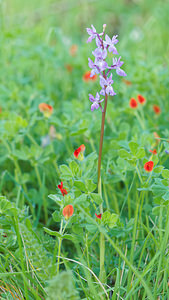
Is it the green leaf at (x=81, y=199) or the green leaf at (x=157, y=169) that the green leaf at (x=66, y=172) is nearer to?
the green leaf at (x=81, y=199)

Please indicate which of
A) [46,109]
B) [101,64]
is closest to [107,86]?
[101,64]

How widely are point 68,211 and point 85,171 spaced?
0.27 meters

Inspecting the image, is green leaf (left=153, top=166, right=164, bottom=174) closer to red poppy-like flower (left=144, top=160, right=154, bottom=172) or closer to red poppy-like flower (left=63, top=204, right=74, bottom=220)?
red poppy-like flower (left=144, top=160, right=154, bottom=172)

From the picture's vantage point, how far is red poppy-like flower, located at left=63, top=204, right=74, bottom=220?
3.76 ft

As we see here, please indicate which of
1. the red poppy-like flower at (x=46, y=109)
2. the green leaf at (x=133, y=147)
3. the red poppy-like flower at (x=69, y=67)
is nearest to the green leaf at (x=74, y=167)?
the green leaf at (x=133, y=147)

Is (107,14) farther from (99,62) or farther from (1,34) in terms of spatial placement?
(99,62)

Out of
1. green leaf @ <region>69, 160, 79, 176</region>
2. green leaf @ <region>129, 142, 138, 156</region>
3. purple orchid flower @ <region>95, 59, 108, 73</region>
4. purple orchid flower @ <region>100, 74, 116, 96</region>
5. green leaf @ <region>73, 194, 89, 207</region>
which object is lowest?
green leaf @ <region>73, 194, 89, 207</region>

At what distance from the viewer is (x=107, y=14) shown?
16.3ft

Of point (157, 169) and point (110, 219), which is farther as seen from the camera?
point (157, 169)

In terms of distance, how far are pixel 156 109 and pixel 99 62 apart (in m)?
1.20

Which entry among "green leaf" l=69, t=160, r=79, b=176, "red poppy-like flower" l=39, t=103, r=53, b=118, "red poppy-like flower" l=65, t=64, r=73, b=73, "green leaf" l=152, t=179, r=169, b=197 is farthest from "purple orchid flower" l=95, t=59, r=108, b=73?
"red poppy-like flower" l=65, t=64, r=73, b=73

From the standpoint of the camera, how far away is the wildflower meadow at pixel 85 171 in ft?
3.74

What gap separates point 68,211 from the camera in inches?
45.2

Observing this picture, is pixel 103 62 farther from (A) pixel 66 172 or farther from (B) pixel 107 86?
(A) pixel 66 172
